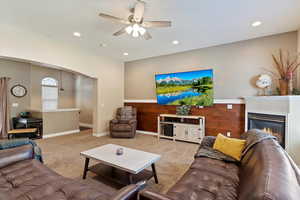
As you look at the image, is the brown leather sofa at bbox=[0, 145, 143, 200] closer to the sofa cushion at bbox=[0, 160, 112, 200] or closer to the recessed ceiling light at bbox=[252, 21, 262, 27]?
the sofa cushion at bbox=[0, 160, 112, 200]

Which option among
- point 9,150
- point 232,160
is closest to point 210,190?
point 232,160

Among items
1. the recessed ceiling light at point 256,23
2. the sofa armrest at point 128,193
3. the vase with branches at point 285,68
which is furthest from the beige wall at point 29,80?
the vase with branches at point 285,68

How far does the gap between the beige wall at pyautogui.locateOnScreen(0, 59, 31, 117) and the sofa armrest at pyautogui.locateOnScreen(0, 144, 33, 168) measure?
477cm

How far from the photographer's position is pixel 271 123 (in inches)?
129

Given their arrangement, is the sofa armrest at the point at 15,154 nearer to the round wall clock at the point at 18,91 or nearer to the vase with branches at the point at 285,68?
the round wall clock at the point at 18,91

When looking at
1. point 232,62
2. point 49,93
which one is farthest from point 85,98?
point 232,62

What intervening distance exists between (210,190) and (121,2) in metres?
2.92

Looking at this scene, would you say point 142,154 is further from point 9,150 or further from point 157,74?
point 157,74

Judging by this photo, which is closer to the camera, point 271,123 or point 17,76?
point 271,123

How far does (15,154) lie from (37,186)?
0.82 metres

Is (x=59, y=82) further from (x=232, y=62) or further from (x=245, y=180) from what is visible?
(x=245, y=180)

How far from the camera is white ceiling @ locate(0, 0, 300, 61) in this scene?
2445mm

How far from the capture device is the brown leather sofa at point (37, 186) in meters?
1.29

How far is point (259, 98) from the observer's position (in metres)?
3.44
